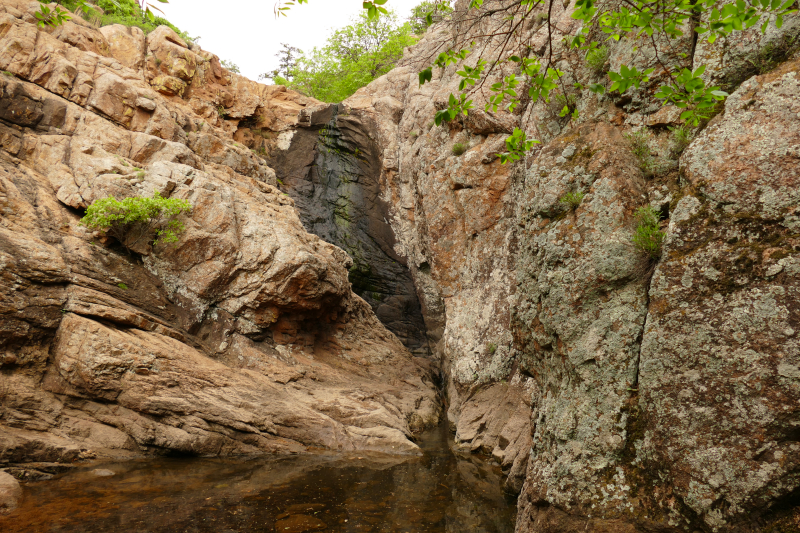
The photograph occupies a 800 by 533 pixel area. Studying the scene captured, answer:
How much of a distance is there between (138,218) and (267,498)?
892 cm

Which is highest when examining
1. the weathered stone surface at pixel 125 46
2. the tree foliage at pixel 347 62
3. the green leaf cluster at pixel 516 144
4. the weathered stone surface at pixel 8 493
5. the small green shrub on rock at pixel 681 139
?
the tree foliage at pixel 347 62

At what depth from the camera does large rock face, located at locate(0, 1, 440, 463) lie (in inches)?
386

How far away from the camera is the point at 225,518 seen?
21.1ft

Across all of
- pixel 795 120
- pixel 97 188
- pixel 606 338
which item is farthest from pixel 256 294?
pixel 795 120

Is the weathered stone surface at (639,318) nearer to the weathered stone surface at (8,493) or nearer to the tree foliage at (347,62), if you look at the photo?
the weathered stone surface at (8,493)

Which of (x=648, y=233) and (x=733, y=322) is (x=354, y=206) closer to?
(x=648, y=233)

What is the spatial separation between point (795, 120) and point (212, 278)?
13.0 m

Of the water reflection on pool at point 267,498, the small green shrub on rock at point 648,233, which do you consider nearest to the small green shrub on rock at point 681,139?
the small green shrub on rock at point 648,233

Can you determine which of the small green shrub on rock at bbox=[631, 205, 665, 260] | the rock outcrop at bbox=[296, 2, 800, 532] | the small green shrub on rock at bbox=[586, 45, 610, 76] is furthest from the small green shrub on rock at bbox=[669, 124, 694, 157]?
the small green shrub on rock at bbox=[586, 45, 610, 76]

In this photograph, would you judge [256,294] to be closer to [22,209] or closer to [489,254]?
[22,209]

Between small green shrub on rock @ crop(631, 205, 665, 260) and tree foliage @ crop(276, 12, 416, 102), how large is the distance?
2607 centimetres

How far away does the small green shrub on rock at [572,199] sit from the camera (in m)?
→ 6.27

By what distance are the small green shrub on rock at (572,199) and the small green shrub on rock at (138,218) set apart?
35.5 ft

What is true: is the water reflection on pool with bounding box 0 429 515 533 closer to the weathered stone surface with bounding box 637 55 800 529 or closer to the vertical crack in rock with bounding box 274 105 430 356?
the weathered stone surface with bounding box 637 55 800 529
